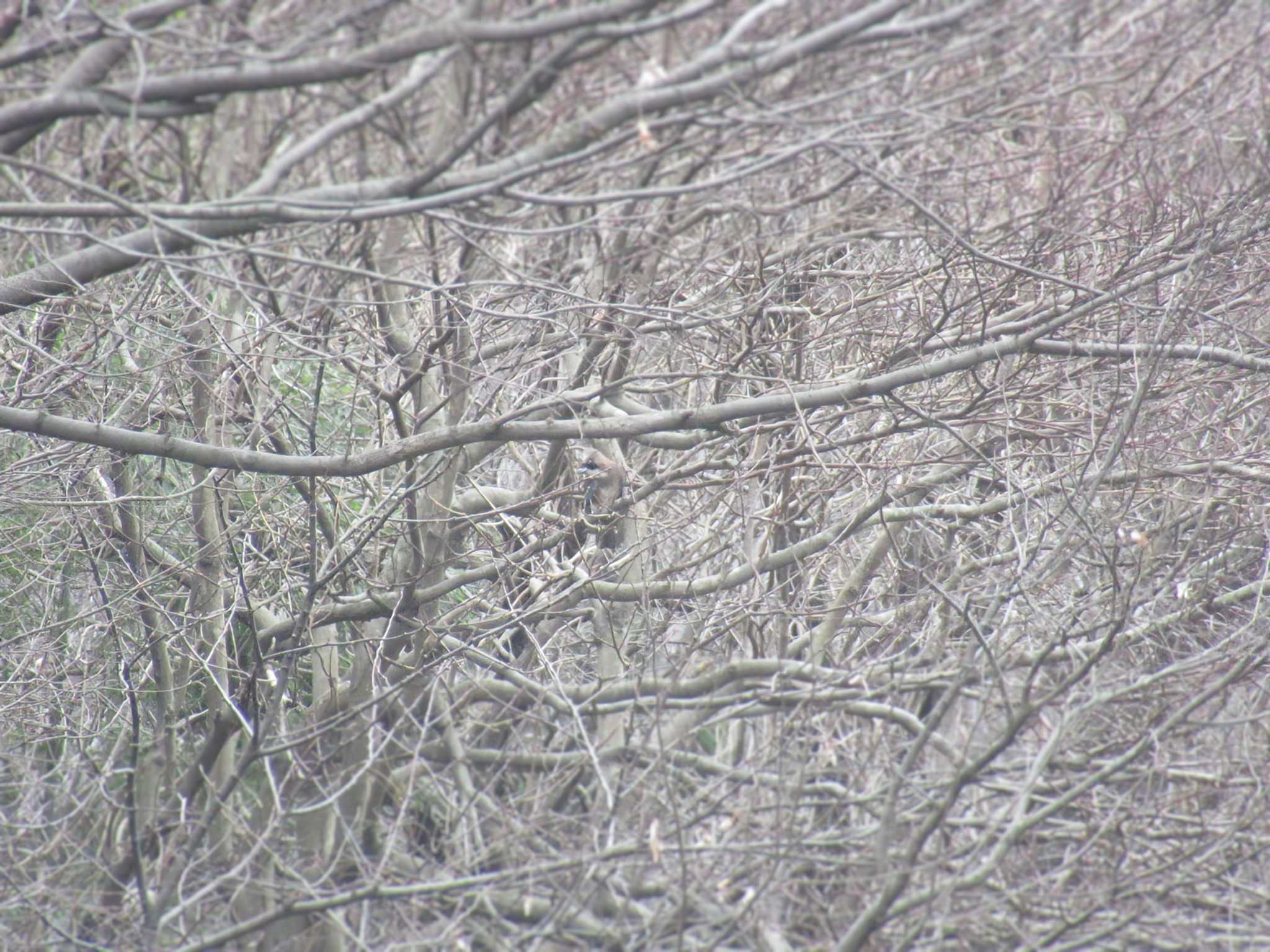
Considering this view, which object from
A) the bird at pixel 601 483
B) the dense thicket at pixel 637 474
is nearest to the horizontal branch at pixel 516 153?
the dense thicket at pixel 637 474

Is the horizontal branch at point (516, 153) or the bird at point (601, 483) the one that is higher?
the horizontal branch at point (516, 153)

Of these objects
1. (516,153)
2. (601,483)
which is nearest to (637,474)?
(601,483)

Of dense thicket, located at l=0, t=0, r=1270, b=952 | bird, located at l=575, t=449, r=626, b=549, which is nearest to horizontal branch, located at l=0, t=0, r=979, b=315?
dense thicket, located at l=0, t=0, r=1270, b=952

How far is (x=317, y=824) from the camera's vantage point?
650 centimetres

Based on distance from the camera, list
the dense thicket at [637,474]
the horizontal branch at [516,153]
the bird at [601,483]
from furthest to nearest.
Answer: the bird at [601,483]
the dense thicket at [637,474]
the horizontal branch at [516,153]

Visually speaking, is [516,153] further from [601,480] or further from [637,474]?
[637,474]

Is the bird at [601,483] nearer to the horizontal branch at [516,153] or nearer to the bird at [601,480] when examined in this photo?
the bird at [601,480]

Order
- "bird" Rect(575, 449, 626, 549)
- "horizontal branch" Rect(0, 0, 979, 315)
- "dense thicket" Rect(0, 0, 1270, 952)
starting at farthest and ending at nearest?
"bird" Rect(575, 449, 626, 549) < "dense thicket" Rect(0, 0, 1270, 952) < "horizontal branch" Rect(0, 0, 979, 315)

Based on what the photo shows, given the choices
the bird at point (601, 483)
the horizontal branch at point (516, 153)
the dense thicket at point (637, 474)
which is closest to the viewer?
the horizontal branch at point (516, 153)

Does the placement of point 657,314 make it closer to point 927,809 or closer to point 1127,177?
point 927,809

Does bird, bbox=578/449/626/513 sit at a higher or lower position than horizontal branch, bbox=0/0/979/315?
lower

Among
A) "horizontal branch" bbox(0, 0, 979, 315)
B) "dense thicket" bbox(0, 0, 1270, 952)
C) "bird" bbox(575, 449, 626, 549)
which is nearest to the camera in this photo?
"horizontal branch" bbox(0, 0, 979, 315)

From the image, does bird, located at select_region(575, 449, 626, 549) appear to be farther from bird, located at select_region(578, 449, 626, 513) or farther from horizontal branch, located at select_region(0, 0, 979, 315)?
horizontal branch, located at select_region(0, 0, 979, 315)

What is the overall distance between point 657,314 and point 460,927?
102 inches
